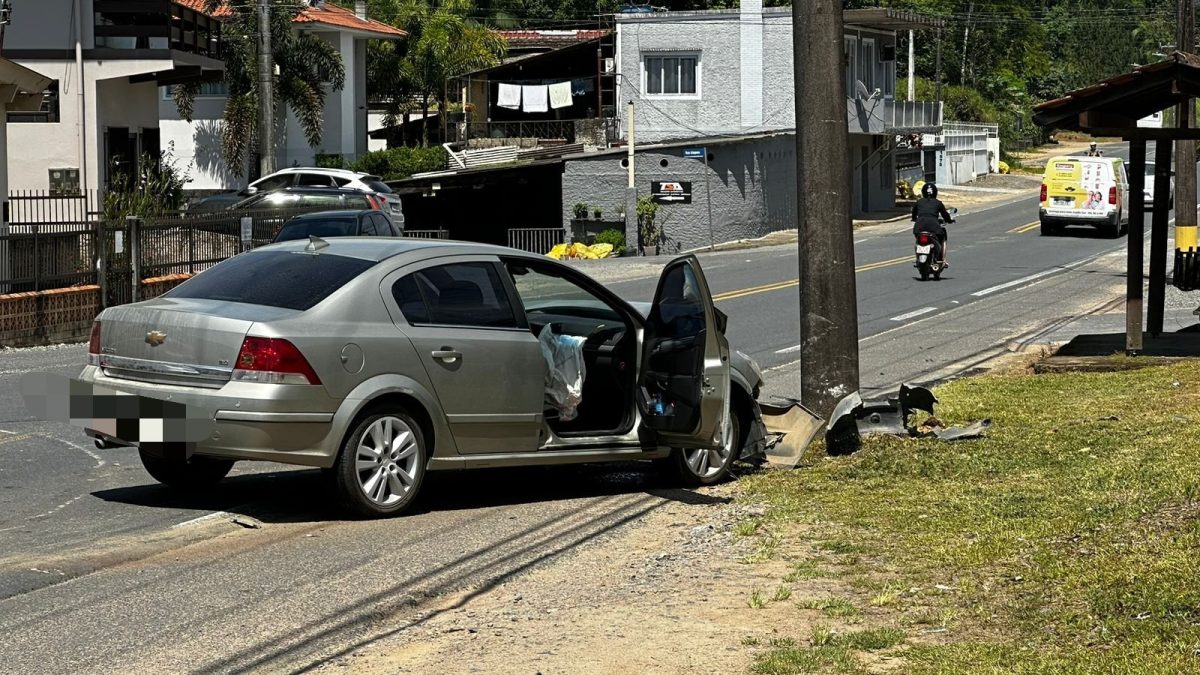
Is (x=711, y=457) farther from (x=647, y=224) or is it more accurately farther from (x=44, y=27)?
(x=647, y=224)

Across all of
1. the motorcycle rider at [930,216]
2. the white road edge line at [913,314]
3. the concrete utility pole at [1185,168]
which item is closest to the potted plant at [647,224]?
the motorcycle rider at [930,216]

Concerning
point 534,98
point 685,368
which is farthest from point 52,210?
point 534,98

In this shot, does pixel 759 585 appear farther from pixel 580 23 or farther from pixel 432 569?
pixel 580 23

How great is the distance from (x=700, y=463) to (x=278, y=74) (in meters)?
44.8

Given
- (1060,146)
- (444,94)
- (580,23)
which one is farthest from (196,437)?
(1060,146)

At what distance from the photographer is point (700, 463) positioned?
391 inches

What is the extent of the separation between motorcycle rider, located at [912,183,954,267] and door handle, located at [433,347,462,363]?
21.6m

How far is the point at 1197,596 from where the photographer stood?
20.3ft

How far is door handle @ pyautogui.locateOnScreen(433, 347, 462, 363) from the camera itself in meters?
8.74

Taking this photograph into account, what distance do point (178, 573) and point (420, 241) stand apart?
9.15 feet

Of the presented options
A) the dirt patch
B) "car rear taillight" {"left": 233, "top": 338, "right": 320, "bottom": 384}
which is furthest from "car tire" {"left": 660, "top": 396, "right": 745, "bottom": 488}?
"car rear taillight" {"left": 233, "top": 338, "right": 320, "bottom": 384}

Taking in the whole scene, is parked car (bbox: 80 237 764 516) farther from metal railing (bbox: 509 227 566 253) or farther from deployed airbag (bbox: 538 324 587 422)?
metal railing (bbox: 509 227 566 253)

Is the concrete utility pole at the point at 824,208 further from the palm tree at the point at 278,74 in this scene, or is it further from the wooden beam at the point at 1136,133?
the palm tree at the point at 278,74

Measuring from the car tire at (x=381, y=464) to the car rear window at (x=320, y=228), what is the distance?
40.3ft
